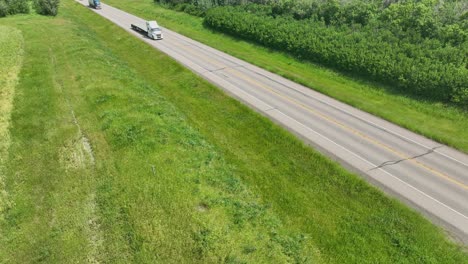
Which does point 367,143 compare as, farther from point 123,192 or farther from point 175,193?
point 123,192

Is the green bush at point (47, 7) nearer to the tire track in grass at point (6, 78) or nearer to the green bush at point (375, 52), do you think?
the tire track in grass at point (6, 78)

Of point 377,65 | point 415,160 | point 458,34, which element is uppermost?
point 458,34

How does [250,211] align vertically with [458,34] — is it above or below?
below

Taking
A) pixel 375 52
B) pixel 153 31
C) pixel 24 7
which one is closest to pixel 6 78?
pixel 153 31

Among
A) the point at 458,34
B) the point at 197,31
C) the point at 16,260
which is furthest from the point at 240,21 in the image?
the point at 16,260

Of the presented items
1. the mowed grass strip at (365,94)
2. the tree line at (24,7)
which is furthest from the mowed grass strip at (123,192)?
the tree line at (24,7)

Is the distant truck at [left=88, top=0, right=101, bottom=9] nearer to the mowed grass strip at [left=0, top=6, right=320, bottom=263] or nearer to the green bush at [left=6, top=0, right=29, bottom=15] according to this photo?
the green bush at [left=6, top=0, right=29, bottom=15]

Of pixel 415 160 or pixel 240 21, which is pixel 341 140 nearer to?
pixel 415 160
